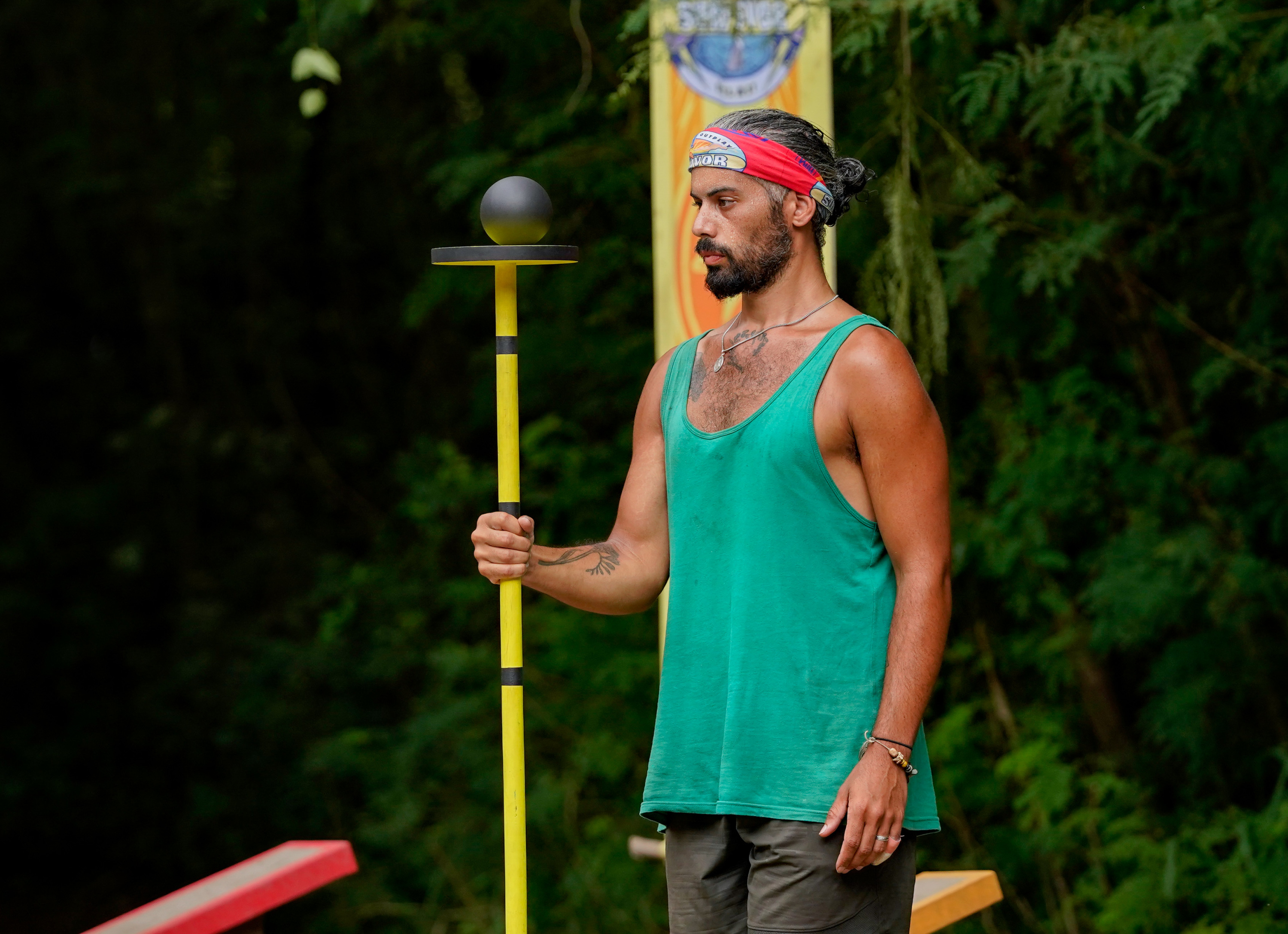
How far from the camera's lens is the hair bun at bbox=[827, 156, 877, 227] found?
79.9 inches

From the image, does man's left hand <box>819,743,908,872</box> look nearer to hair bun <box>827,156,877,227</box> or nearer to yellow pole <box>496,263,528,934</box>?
yellow pole <box>496,263,528,934</box>

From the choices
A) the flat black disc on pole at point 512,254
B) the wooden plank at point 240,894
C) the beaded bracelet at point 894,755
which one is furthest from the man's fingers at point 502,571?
the wooden plank at point 240,894

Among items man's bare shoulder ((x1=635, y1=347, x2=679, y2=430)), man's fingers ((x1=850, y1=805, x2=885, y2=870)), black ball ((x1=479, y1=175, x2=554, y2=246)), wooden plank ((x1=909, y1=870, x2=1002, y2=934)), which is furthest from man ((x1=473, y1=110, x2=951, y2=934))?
wooden plank ((x1=909, y1=870, x2=1002, y2=934))

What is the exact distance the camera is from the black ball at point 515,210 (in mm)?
1988

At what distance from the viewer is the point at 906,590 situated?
1808 millimetres

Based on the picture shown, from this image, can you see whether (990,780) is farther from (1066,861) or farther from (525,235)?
(525,235)

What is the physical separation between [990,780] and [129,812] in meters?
4.72

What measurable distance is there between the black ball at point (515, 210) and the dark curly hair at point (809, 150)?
260 millimetres

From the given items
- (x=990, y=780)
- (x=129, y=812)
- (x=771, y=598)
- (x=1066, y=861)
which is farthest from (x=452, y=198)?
(x=129, y=812)

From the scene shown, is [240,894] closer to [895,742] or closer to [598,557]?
[598,557]

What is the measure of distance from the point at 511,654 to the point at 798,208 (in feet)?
2.39

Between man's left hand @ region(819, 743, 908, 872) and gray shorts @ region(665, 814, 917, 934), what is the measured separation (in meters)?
0.04

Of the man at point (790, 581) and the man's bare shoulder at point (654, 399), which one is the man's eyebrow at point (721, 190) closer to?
the man at point (790, 581)

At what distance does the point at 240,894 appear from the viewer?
248cm
